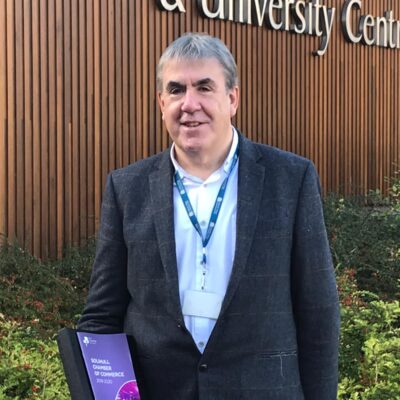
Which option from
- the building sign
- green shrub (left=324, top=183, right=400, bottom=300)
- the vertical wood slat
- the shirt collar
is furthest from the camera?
the building sign

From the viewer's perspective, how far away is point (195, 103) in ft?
6.39

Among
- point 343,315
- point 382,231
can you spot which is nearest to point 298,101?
point 382,231

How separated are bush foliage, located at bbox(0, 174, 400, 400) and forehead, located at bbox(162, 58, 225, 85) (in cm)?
172

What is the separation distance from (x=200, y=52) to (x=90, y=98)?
5693 millimetres

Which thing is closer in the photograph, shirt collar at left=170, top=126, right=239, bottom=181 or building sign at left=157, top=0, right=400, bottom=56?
shirt collar at left=170, top=126, right=239, bottom=181

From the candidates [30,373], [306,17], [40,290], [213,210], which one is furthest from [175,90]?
[306,17]

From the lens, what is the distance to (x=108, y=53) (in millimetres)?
7668

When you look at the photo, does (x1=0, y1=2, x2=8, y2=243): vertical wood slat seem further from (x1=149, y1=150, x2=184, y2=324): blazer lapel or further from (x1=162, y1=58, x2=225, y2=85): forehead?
(x1=162, y1=58, x2=225, y2=85): forehead

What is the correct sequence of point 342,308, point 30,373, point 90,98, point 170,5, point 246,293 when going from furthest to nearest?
point 170,5, point 90,98, point 342,308, point 30,373, point 246,293

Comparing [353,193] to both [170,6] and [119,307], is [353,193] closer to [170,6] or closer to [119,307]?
[170,6]

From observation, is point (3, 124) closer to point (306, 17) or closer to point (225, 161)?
point (306, 17)

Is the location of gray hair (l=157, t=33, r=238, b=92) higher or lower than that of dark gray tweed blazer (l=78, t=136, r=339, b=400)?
higher

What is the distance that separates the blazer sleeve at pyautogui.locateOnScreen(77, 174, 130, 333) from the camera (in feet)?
6.89

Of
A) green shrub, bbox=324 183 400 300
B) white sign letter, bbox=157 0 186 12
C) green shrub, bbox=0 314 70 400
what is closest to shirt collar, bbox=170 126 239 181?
green shrub, bbox=0 314 70 400
